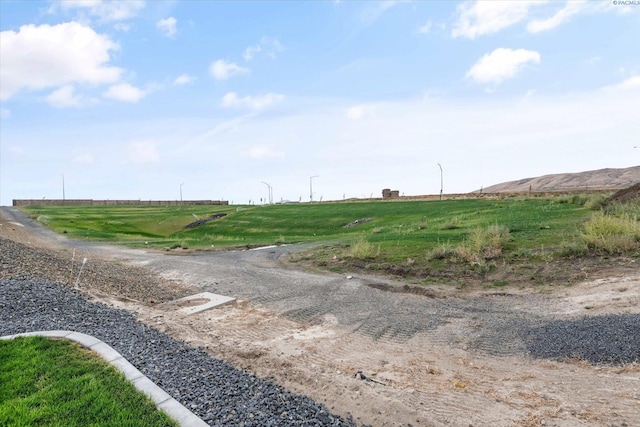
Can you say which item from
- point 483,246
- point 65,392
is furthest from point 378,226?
point 65,392

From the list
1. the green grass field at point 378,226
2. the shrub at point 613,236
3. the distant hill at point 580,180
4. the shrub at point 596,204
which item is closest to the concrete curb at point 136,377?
the green grass field at point 378,226

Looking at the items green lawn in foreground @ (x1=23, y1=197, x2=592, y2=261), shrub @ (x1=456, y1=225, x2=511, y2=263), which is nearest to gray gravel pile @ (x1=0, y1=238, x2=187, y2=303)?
green lawn in foreground @ (x1=23, y1=197, x2=592, y2=261)

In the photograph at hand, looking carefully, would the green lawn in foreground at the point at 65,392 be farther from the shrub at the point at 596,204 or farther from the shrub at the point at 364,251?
the shrub at the point at 596,204

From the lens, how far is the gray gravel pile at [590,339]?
675cm

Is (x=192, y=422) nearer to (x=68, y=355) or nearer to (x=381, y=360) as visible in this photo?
(x=68, y=355)

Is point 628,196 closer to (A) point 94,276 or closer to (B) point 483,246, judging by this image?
(B) point 483,246

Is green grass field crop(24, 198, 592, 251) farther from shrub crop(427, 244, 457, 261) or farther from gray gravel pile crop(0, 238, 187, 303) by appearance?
gray gravel pile crop(0, 238, 187, 303)

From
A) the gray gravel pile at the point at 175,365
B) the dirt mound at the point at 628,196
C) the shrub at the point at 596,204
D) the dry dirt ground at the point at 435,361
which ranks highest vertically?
the dirt mound at the point at 628,196

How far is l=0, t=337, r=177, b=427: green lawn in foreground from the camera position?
4.27m

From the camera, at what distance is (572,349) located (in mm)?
7152

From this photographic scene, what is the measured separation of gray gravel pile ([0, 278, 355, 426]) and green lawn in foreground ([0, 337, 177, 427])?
1.55 ft

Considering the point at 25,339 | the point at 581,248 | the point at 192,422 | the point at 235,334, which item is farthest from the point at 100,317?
the point at 581,248

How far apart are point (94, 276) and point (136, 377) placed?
387 inches

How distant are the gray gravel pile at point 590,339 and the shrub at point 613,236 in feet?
17.8
